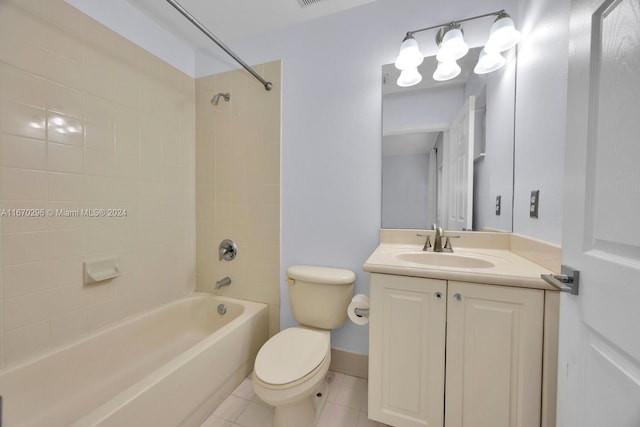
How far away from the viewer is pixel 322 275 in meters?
1.42

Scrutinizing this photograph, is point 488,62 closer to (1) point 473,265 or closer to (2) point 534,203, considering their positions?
(2) point 534,203

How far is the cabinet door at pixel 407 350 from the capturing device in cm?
93

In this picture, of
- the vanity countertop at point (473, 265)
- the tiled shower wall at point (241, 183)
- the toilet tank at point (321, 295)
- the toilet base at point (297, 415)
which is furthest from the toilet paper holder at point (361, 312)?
the tiled shower wall at point (241, 183)

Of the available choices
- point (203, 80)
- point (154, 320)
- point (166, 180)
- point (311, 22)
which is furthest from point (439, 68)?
point (154, 320)

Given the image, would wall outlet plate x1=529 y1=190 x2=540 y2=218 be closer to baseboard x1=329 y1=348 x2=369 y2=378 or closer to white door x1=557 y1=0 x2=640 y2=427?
white door x1=557 y1=0 x2=640 y2=427

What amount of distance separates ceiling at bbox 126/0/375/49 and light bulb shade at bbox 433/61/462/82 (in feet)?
1.97

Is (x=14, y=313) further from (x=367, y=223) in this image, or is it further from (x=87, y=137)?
(x=367, y=223)

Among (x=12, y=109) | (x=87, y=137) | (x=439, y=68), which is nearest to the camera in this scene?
(x=12, y=109)

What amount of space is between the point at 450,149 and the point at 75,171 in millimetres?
2048

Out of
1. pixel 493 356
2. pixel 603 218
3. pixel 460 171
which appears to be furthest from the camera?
pixel 460 171

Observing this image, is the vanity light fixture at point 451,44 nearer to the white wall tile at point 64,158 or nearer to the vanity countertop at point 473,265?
the vanity countertop at point 473,265

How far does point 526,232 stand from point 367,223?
2.58 ft

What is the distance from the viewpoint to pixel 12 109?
100cm

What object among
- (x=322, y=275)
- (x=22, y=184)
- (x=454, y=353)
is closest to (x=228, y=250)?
(x=322, y=275)
